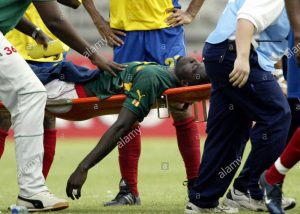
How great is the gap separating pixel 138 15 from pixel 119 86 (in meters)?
1.36

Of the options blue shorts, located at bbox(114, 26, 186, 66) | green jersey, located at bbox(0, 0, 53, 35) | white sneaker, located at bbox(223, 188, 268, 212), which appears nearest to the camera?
green jersey, located at bbox(0, 0, 53, 35)

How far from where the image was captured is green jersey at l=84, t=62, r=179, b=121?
7594 millimetres

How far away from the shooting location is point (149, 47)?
29.5 ft

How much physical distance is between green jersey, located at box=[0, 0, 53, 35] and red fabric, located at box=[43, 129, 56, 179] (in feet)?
5.11

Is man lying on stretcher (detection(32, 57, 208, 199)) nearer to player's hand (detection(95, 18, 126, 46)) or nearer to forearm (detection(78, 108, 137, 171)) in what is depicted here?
forearm (detection(78, 108, 137, 171))

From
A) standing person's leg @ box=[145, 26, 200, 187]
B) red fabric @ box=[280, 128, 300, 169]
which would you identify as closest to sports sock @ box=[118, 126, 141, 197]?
standing person's leg @ box=[145, 26, 200, 187]

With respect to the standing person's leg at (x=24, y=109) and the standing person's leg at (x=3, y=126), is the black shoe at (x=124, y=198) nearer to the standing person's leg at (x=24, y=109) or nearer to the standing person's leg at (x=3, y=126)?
the standing person's leg at (x=3, y=126)

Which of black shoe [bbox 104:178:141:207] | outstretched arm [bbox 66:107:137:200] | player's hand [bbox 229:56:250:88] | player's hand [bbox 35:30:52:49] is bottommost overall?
black shoe [bbox 104:178:141:207]

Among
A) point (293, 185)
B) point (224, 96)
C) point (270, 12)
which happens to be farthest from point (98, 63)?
point (293, 185)

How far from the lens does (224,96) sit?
7.18 m

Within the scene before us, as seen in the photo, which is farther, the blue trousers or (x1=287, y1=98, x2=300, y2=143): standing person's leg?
(x1=287, y1=98, x2=300, y2=143): standing person's leg

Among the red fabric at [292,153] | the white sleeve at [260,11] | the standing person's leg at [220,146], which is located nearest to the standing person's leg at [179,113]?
the standing person's leg at [220,146]

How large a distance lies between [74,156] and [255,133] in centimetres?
851

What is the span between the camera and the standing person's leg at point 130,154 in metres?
8.54
